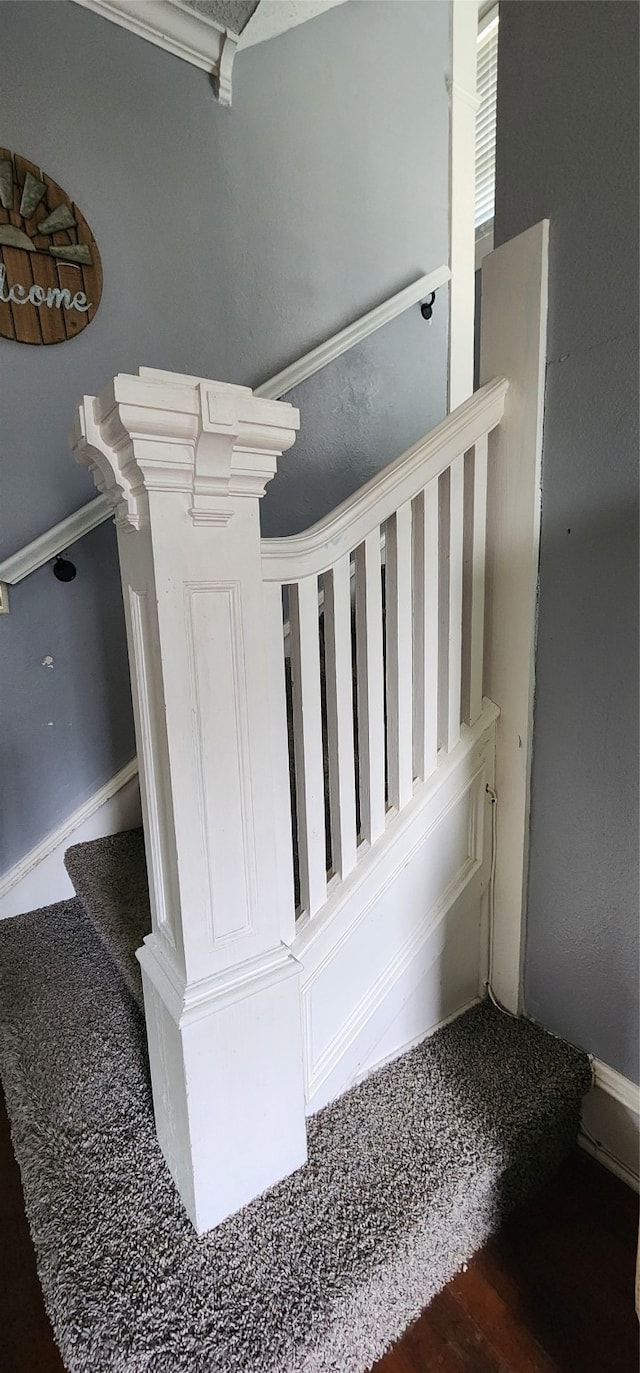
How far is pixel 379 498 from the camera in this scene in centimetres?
98

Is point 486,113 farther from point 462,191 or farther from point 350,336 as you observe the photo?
point 350,336

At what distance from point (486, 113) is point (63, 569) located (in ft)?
10.9

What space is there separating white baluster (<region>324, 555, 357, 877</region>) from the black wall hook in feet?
3.01

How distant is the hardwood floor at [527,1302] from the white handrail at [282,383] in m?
1.32

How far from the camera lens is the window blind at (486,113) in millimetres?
2848

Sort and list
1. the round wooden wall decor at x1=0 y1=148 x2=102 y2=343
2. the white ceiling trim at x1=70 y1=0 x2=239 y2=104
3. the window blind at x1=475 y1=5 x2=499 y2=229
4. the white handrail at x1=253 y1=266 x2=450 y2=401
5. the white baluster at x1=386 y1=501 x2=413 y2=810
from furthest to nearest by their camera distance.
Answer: the window blind at x1=475 y1=5 x2=499 y2=229 → the white handrail at x1=253 y1=266 x2=450 y2=401 → the white ceiling trim at x1=70 y1=0 x2=239 y2=104 → the round wooden wall decor at x1=0 y1=148 x2=102 y2=343 → the white baluster at x1=386 y1=501 x2=413 y2=810

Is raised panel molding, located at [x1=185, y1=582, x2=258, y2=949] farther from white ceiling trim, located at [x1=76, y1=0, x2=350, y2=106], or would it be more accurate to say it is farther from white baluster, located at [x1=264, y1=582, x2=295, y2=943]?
white ceiling trim, located at [x1=76, y1=0, x2=350, y2=106]

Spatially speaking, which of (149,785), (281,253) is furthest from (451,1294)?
(281,253)

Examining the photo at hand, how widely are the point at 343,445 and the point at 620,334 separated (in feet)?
4.18

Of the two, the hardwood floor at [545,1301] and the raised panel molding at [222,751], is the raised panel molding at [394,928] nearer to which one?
the raised panel molding at [222,751]

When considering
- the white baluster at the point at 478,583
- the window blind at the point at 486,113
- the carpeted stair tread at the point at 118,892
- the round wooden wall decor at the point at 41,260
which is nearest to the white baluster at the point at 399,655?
the white baluster at the point at 478,583

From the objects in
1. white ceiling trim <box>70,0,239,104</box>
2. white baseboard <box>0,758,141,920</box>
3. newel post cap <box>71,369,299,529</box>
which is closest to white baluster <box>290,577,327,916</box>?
newel post cap <box>71,369,299,529</box>

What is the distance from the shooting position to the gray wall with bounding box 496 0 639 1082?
95 cm

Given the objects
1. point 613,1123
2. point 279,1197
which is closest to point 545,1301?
point 613,1123
